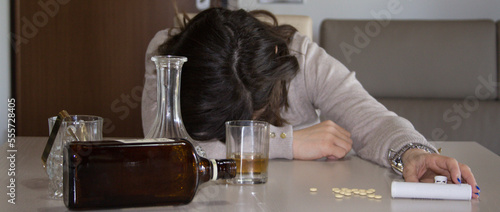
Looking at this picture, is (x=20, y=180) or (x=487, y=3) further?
(x=487, y=3)

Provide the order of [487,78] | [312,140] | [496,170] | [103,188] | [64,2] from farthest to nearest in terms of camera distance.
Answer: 1. [64,2]
2. [487,78]
3. [312,140]
4. [496,170]
5. [103,188]

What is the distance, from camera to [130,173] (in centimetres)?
71

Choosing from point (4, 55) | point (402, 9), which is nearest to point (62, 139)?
point (4, 55)

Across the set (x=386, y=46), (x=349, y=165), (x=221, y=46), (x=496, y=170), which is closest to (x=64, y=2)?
(x=386, y=46)

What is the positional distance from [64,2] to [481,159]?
2414mm

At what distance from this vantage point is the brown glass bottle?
2.29ft

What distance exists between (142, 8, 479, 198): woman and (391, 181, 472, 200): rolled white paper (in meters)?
0.11

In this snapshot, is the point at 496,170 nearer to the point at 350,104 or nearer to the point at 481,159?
the point at 481,159

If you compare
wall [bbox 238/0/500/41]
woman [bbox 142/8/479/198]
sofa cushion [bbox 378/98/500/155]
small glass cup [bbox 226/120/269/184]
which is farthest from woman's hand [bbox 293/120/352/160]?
wall [bbox 238/0/500/41]

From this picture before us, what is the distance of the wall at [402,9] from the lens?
3.00m

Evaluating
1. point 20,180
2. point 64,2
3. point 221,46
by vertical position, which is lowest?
point 20,180

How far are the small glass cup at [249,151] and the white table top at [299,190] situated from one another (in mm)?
21

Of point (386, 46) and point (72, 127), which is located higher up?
point (386, 46)

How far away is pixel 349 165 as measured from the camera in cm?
110
